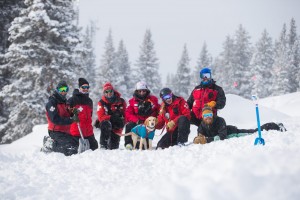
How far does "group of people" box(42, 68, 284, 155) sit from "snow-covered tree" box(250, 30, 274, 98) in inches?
1576

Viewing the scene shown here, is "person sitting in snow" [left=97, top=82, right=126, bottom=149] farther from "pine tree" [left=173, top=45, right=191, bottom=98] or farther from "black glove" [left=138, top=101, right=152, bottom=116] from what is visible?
"pine tree" [left=173, top=45, right=191, bottom=98]

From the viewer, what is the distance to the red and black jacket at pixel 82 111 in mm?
8297

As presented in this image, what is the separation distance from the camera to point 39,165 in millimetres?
5820

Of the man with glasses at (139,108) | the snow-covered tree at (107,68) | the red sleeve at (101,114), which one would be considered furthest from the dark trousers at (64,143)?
the snow-covered tree at (107,68)

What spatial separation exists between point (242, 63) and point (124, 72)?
1707 centimetres

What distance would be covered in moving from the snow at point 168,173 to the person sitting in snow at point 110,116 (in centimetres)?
181

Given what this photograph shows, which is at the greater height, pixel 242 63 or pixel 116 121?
pixel 242 63

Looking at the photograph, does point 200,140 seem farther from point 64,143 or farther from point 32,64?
point 32,64

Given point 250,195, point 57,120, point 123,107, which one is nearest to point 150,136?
point 123,107

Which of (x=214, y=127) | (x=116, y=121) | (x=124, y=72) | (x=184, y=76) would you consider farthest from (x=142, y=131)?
(x=184, y=76)

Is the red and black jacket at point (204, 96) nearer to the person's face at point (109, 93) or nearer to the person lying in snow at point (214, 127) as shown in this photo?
the person lying in snow at point (214, 127)

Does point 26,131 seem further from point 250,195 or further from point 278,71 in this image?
point 278,71

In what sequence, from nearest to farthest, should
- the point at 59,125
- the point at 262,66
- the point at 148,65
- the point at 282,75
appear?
the point at 59,125, the point at 148,65, the point at 282,75, the point at 262,66

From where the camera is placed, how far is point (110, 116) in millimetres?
8375
